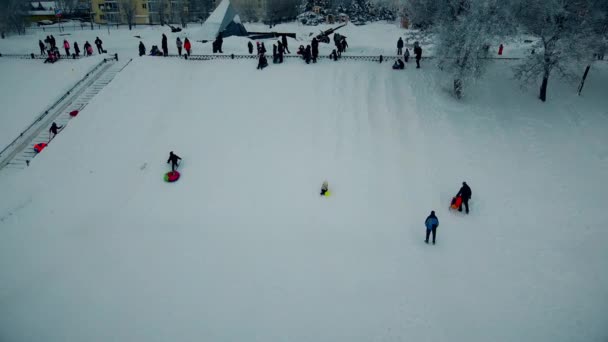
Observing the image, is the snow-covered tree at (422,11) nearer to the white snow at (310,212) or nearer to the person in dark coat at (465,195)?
the white snow at (310,212)

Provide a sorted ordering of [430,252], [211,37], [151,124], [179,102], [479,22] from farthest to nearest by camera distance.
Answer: [211,37] < [179,102] < [151,124] < [479,22] < [430,252]

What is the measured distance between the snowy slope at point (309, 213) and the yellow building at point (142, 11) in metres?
43.6

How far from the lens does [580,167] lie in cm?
1784

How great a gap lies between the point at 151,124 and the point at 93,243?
28.7 feet

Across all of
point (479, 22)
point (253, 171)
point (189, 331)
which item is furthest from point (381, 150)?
point (189, 331)

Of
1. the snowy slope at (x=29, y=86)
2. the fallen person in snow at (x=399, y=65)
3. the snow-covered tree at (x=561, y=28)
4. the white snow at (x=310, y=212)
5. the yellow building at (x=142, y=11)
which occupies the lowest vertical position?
the white snow at (x=310, y=212)

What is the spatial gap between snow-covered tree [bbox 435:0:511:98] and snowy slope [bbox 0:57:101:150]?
2398 cm

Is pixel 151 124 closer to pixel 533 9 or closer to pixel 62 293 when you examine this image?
pixel 62 293

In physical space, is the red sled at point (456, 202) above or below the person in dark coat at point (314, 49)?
below

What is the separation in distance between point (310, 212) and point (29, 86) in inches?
931

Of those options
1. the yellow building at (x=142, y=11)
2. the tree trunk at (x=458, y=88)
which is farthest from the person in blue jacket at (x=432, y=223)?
the yellow building at (x=142, y=11)

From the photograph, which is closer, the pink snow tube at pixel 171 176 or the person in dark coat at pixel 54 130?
the pink snow tube at pixel 171 176

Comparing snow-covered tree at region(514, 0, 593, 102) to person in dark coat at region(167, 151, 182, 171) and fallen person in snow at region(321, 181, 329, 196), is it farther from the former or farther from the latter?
person in dark coat at region(167, 151, 182, 171)

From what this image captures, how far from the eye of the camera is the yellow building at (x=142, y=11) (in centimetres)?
6272
